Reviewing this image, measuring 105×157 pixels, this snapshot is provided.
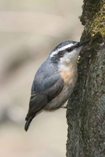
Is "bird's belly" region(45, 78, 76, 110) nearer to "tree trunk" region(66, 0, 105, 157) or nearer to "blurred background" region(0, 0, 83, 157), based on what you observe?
"tree trunk" region(66, 0, 105, 157)

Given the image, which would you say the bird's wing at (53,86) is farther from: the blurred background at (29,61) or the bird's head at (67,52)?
the blurred background at (29,61)

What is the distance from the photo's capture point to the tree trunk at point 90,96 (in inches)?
150

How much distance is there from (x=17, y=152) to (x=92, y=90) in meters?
6.92

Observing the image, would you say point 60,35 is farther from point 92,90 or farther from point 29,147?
point 92,90

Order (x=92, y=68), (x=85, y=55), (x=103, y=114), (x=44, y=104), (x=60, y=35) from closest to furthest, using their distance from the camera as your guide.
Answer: (x=103, y=114) → (x=92, y=68) → (x=85, y=55) → (x=44, y=104) → (x=60, y=35)

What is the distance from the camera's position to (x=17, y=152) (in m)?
10.7

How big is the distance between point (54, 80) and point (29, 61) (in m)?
5.73

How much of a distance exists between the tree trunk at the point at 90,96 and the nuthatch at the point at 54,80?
0.11 metres

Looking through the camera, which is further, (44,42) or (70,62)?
(44,42)

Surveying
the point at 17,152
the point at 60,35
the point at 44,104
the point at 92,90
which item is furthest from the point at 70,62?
the point at 17,152

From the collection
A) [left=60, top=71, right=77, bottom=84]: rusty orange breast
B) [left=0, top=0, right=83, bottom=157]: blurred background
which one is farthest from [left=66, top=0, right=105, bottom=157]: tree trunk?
[left=0, top=0, right=83, bottom=157]: blurred background

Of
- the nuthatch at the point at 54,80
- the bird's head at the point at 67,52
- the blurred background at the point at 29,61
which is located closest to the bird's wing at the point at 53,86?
the nuthatch at the point at 54,80

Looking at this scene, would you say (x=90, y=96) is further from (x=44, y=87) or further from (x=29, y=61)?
(x=29, y=61)

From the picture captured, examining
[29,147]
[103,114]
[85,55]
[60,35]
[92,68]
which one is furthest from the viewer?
[29,147]
